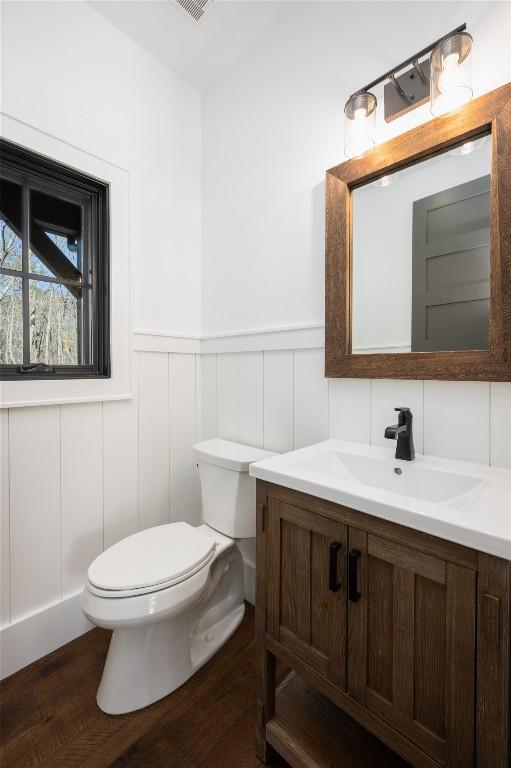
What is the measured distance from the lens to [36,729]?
1.07m

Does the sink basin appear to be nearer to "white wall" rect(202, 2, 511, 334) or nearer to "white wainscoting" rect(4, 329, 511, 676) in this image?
"white wainscoting" rect(4, 329, 511, 676)

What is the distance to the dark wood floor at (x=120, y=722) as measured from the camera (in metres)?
0.99

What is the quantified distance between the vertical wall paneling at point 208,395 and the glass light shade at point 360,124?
108 cm

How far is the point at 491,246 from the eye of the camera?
96 cm

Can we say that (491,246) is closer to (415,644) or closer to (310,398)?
(310,398)

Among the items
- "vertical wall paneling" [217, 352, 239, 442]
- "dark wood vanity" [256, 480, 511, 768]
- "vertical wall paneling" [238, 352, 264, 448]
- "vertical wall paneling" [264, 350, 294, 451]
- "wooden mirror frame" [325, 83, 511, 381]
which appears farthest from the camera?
"vertical wall paneling" [217, 352, 239, 442]

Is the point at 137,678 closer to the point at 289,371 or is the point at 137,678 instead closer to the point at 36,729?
the point at 36,729

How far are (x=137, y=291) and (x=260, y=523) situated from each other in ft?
3.91

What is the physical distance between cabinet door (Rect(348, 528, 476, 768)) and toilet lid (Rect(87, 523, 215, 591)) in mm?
567

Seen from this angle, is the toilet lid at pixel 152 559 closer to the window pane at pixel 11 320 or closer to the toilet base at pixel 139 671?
the toilet base at pixel 139 671

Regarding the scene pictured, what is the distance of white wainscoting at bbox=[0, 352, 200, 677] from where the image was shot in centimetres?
128

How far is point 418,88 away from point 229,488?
1.50 metres

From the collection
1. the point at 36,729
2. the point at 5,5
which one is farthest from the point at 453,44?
the point at 36,729

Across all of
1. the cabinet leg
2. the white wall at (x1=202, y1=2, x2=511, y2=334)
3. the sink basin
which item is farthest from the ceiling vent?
the cabinet leg
